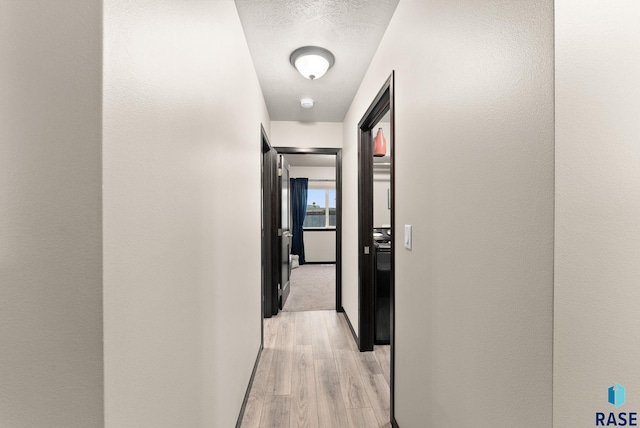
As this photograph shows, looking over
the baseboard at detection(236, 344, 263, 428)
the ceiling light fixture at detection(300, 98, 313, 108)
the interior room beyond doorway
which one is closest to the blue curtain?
the interior room beyond doorway

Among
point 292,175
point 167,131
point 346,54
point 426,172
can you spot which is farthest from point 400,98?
point 292,175

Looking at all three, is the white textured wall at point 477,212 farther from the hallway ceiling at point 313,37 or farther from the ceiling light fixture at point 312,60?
the ceiling light fixture at point 312,60

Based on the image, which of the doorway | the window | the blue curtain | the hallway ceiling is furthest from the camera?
the window

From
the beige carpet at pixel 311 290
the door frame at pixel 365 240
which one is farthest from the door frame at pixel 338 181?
the door frame at pixel 365 240

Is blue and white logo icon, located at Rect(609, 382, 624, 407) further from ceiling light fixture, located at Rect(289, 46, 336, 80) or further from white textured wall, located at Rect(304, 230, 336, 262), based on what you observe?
white textured wall, located at Rect(304, 230, 336, 262)

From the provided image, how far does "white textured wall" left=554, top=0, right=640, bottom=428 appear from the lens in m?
0.65

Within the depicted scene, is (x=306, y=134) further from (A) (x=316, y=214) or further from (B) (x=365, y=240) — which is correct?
(A) (x=316, y=214)

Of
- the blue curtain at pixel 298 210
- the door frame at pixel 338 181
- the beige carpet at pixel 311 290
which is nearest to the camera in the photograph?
the door frame at pixel 338 181

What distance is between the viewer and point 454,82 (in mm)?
1062

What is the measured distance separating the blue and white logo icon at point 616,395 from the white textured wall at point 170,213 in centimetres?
108

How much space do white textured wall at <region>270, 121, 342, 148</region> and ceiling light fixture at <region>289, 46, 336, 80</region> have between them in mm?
1415

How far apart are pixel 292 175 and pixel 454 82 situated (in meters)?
6.32

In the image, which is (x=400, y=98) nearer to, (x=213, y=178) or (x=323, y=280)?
(x=213, y=178)

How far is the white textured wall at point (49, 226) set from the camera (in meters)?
0.55
